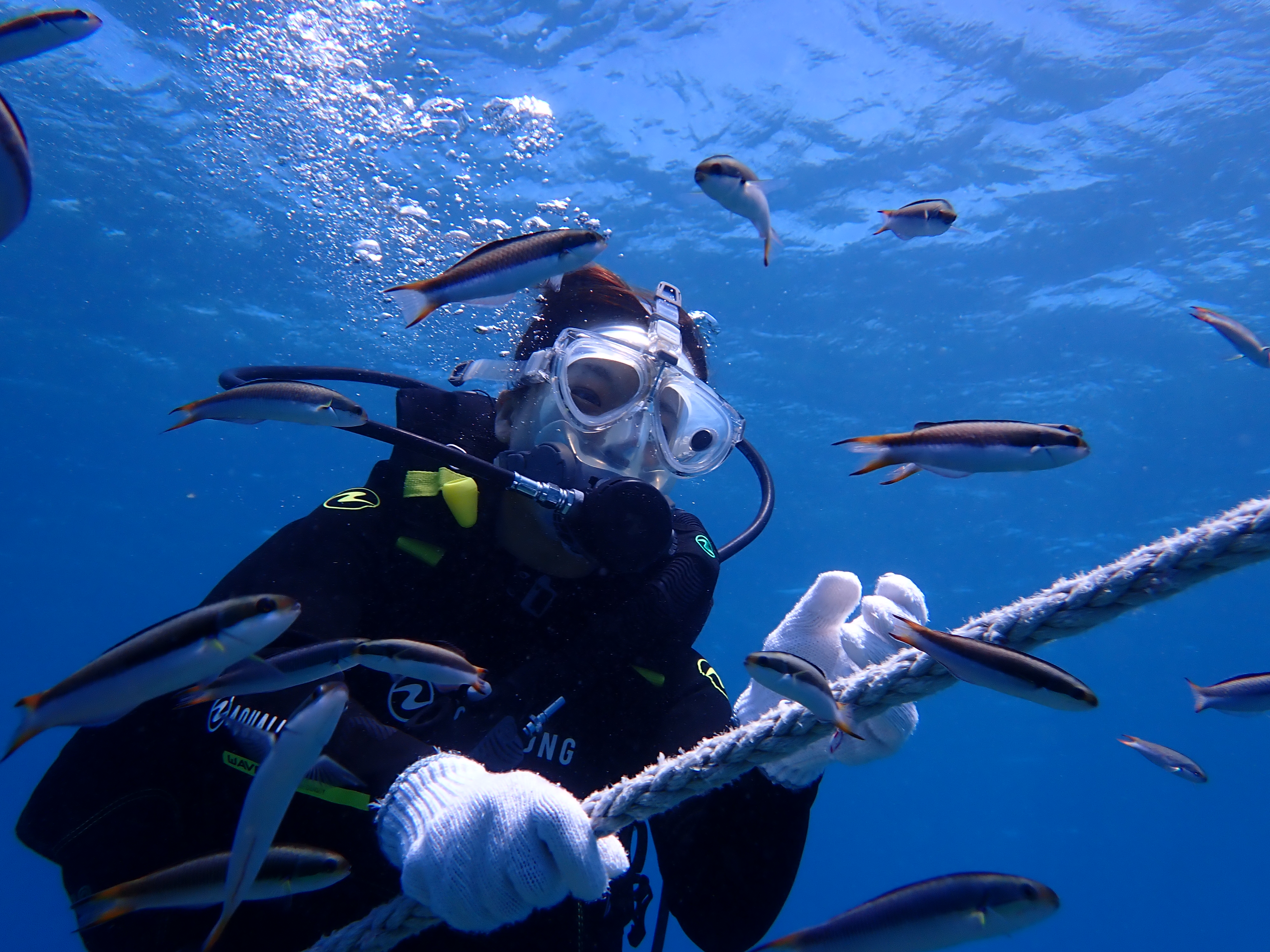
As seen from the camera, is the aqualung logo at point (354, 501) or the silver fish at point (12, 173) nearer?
the silver fish at point (12, 173)

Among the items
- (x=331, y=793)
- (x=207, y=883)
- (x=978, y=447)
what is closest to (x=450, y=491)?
(x=331, y=793)

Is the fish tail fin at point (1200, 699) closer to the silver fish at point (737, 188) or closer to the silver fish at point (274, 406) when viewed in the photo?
the silver fish at point (737, 188)

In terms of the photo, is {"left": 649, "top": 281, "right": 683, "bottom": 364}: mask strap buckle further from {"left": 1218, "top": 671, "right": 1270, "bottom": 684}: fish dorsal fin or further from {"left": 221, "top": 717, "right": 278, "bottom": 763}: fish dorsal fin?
{"left": 1218, "top": 671, "right": 1270, "bottom": 684}: fish dorsal fin

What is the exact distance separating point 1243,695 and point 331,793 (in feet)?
12.9

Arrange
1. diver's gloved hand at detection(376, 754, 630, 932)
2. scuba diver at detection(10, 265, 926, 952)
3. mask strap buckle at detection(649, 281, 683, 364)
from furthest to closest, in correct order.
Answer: mask strap buckle at detection(649, 281, 683, 364) < scuba diver at detection(10, 265, 926, 952) < diver's gloved hand at detection(376, 754, 630, 932)

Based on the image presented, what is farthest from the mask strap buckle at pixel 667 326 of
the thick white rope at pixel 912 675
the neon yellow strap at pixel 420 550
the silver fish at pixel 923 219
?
the thick white rope at pixel 912 675

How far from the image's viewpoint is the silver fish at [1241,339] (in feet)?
12.6

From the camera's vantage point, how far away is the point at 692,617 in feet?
10.4

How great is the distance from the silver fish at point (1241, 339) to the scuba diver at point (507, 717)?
10.2 feet

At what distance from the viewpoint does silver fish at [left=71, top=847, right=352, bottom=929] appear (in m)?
1.47

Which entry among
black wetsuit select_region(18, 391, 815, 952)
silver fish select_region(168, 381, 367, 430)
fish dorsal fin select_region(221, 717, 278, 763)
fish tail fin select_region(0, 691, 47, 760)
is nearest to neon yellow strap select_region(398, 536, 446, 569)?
black wetsuit select_region(18, 391, 815, 952)

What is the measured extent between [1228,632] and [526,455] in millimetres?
38160

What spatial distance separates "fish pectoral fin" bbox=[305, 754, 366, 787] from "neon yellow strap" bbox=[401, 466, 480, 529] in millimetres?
1180

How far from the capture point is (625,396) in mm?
3982
